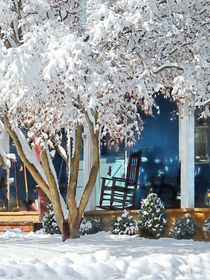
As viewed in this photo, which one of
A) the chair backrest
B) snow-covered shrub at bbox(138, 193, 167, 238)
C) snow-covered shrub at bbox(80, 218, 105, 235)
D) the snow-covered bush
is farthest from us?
the chair backrest

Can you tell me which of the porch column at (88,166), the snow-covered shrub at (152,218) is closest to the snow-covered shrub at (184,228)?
the snow-covered shrub at (152,218)

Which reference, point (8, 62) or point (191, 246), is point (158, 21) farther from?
point (191, 246)

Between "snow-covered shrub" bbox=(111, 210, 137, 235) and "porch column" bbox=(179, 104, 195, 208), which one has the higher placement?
"porch column" bbox=(179, 104, 195, 208)

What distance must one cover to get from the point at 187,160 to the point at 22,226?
413cm

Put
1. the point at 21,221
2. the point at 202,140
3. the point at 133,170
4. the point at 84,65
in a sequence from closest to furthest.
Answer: the point at 84,65, the point at 202,140, the point at 133,170, the point at 21,221

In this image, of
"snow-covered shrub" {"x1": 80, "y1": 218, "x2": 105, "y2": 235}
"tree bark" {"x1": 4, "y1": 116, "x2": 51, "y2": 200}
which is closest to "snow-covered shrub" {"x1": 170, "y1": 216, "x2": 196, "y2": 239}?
"snow-covered shrub" {"x1": 80, "y1": 218, "x2": 105, "y2": 235}

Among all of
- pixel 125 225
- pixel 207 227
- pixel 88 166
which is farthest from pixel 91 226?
pixel 207 227

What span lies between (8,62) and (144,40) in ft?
7.95

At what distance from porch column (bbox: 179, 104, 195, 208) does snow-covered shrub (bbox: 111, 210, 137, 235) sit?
113 centimetres

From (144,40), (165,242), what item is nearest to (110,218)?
(165,242)

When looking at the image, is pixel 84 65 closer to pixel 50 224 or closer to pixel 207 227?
pixel 50 224

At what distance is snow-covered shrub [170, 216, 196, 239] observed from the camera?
1003cm

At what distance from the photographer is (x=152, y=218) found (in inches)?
395

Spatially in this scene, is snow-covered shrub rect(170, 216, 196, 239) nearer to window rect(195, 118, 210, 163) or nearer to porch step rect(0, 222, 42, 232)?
window rect(195, 118, 210, 163)
